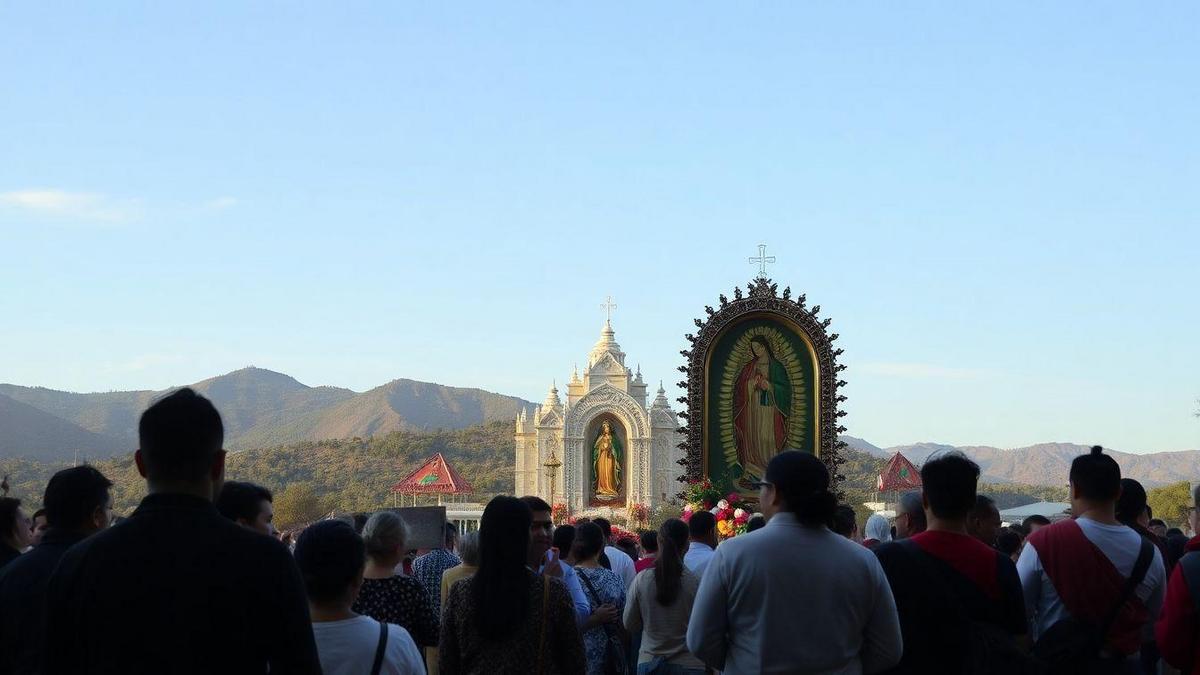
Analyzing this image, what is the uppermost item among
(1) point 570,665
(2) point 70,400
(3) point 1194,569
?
(2) point 70,400

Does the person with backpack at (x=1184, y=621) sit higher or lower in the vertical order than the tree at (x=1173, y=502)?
lower

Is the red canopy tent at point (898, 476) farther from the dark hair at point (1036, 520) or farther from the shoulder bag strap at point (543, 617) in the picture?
the shoulder bag strap at point (543, 617)

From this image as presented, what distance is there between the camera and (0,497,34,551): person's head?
6559 millimetres

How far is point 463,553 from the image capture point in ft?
24.1

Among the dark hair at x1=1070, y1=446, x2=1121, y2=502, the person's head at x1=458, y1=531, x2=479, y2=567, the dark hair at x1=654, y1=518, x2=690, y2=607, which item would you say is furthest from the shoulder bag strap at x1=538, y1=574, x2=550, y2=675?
the dark hair at x1=654, y1=518, x2=690, y2=607

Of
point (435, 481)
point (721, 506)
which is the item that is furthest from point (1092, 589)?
point (435, 481)

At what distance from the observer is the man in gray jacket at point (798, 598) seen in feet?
17.7

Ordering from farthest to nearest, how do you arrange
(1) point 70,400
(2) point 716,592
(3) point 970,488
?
1. (1) point 70,400
2. (3) point 970,488
3. (2) point 716,592

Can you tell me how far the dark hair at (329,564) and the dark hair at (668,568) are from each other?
3565mm

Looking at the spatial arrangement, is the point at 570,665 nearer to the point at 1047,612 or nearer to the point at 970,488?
the point at 970,488

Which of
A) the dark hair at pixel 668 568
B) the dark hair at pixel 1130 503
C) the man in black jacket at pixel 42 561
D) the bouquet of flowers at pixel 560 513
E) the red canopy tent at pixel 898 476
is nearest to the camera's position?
the man in black jacket at pixel 42 561

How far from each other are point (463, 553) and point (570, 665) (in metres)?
1.56

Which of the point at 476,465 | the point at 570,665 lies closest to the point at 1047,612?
the point at 570,665

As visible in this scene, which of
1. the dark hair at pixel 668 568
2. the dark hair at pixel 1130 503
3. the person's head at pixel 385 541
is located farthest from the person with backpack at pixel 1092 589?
the person's head at pixel 385 541
